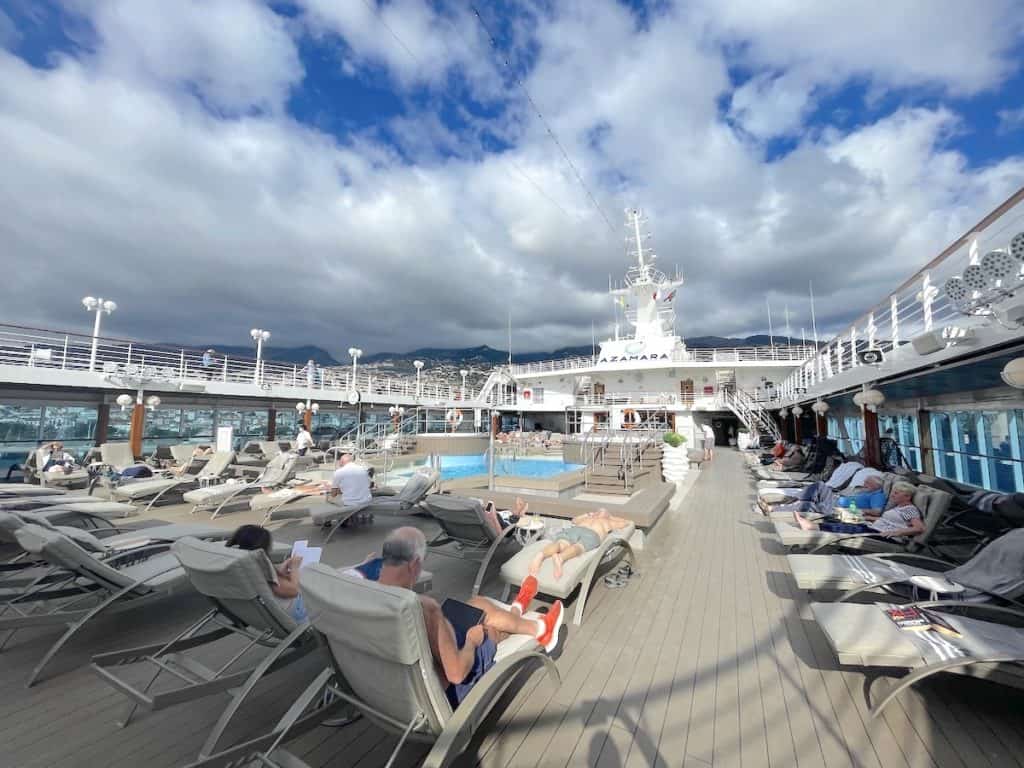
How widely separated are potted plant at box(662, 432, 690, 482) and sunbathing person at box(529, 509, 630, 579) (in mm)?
5023

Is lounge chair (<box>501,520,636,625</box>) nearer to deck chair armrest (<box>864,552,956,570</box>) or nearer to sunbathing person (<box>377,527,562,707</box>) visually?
sunbathing person (<box>377,527,562,707</box>)

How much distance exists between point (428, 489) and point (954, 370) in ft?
18.7

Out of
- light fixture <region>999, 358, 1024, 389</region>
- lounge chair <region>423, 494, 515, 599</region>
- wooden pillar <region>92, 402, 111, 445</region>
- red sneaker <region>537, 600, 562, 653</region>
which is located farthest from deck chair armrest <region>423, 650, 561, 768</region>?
wooden pillar <region>92, 402, 111, 445</region>

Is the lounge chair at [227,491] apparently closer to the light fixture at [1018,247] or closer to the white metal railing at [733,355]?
the light fixture at [1018,247]

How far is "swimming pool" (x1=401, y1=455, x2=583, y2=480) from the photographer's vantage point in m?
12.8

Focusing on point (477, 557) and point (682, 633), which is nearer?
point (682, 633)

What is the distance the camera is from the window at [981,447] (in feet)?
18.1

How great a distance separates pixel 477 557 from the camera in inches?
140

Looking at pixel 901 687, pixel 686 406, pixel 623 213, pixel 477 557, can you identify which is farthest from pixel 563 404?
pixel 901 687

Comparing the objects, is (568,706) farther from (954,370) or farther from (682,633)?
(954,370)

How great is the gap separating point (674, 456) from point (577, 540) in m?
5.87

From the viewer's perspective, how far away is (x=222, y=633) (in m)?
2.09

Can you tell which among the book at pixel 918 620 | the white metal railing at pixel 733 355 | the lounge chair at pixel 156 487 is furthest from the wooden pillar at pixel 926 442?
the white metal railing at pixel 733 355

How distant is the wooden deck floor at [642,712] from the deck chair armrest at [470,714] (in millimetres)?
351
